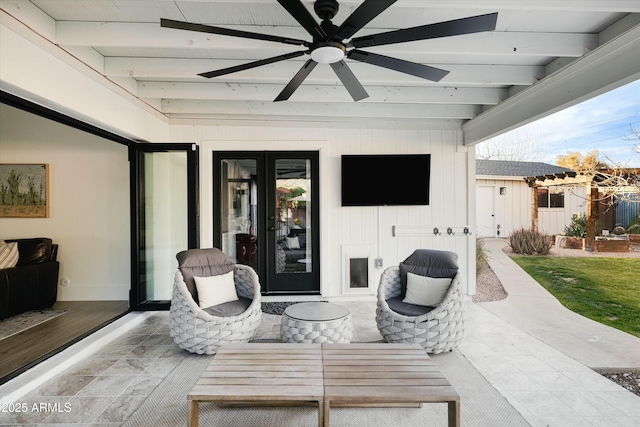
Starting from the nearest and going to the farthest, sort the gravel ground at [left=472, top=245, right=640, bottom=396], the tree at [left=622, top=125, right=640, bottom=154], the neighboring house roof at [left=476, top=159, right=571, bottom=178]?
the gravel ground at [left=472, top=245, right=640, bottom=396]
the tree at [left=622, top=125, right=640, bottom=154]
the neighboring house roof at [left=476, top=159, right=571, bottom=178]

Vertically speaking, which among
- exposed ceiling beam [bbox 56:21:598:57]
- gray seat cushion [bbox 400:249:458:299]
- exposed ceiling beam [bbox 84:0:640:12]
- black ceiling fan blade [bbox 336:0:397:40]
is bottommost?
gray seat cushion [bbox 400:249:458:299]

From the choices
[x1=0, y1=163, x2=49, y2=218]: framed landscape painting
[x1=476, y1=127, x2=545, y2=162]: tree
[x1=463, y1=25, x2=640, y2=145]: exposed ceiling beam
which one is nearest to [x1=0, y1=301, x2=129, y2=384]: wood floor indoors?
[x1=0, y1=163, x2=49, y2=218]: framed landscape painting

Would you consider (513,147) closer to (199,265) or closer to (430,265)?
(430,265)

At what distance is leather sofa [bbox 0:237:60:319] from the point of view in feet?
12.1

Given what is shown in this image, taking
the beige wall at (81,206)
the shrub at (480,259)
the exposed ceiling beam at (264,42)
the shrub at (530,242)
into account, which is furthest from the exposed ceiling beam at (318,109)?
the shrub at (530,242)

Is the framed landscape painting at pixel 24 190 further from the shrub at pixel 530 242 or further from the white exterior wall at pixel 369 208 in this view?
the shrub at pixel 530 242

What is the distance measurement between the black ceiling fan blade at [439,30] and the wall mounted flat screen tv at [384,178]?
9.50 feet

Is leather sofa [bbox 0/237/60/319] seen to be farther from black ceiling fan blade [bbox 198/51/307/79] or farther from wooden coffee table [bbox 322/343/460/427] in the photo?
wooden coffee table [bbox 322/343/460/427]

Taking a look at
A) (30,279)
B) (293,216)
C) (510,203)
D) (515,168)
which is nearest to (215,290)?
(293,216)

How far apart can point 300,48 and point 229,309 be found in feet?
8.16

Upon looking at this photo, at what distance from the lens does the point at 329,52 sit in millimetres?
1780

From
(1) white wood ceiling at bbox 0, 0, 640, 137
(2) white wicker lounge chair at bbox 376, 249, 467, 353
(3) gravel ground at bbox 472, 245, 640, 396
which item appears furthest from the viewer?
(2) white wicker lounge chair at bbox 376, 249, 467, 353

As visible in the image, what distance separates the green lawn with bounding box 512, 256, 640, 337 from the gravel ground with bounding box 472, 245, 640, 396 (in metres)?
0.13

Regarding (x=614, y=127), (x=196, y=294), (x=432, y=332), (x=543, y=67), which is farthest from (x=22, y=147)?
(x=614, y=127)
